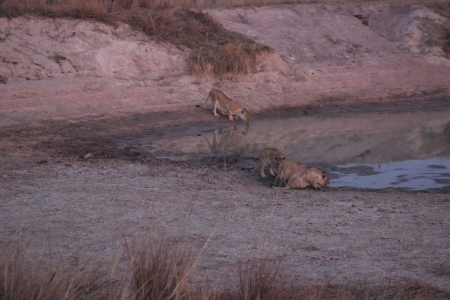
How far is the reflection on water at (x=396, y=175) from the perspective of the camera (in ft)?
39.2

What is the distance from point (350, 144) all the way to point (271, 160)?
418cm

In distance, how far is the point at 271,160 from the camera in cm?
1200

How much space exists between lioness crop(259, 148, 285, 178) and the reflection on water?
41.1 inches

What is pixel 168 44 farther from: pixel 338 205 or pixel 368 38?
pixel 338 205

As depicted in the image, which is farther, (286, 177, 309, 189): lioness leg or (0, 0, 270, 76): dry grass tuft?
(0, 0, 270, 76): dry grass tuft

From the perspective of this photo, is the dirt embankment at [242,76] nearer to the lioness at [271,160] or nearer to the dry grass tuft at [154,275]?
the lioness at [271,160]

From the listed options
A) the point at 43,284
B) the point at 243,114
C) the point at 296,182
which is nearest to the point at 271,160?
the point at 296,182

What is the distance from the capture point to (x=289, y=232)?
8.26m

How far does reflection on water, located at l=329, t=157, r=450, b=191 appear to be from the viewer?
11938mm

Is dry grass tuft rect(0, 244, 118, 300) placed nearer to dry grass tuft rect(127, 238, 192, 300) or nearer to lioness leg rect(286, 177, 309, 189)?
dry grass tuft rect(127, 238, 192, 300)

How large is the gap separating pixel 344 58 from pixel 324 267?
17.8 m

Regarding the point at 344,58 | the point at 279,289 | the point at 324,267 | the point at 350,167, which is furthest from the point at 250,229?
the point at 344,58

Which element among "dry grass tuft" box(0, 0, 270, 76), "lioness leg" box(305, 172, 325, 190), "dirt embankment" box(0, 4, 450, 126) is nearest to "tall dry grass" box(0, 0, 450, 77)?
"dry grass tuft" box(0, 0, 270, 76)

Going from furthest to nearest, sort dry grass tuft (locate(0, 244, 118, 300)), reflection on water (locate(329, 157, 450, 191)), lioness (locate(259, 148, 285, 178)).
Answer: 1. reflection on water (locate(329, 157, 450, 191))
2. lioness (locate(259, 148, 285, 178))
3. dry grass tuft (locate(0, 244, 118, 300))
